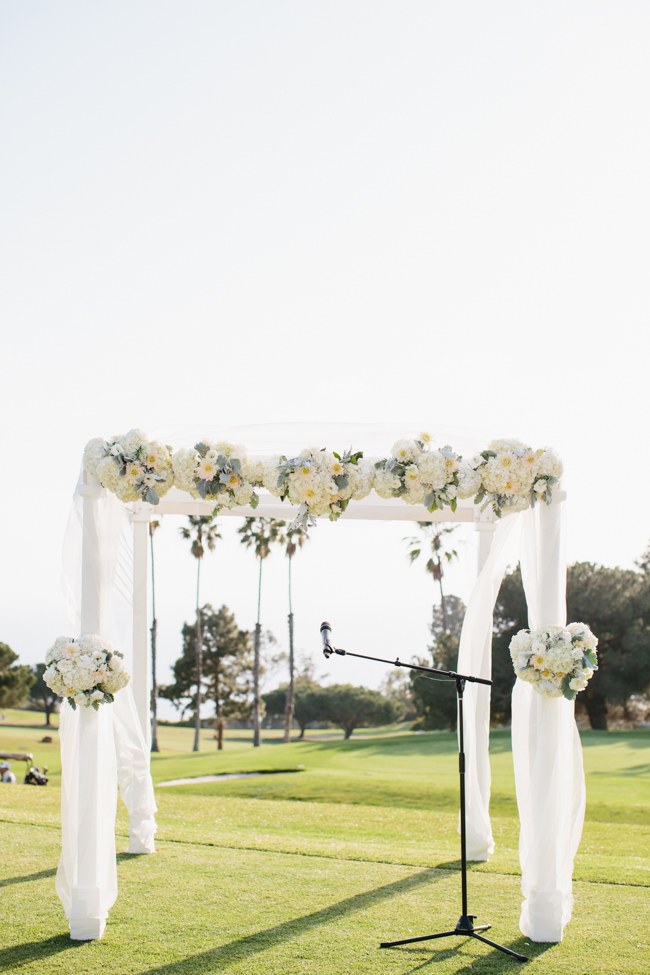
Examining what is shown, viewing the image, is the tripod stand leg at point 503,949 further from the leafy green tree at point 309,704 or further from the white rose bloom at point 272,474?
the leafy green tree at point 309,704

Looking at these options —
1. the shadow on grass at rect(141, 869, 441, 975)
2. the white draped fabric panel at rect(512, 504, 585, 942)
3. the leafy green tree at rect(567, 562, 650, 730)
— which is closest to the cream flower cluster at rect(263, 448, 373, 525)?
the white draped fabric panel at rect(512, 504, 585, 942)

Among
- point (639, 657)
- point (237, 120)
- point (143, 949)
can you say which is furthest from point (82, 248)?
point (639, 657)

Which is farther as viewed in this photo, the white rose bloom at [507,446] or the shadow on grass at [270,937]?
the white rose bloom at [507,446]

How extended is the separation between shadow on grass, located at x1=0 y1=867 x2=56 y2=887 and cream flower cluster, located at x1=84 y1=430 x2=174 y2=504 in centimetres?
323

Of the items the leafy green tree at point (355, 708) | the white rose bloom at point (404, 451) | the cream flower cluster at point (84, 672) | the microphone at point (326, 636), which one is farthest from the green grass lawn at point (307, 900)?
the leafy green tree at point (355, 708)

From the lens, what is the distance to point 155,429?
6.84 meters

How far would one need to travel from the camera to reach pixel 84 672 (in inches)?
231

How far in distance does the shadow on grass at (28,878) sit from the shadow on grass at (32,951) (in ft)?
4.89

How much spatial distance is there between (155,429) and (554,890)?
406 centimetres

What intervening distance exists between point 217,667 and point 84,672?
38733 mm

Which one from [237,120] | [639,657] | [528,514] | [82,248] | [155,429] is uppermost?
[237,120]

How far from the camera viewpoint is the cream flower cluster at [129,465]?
20.1ft

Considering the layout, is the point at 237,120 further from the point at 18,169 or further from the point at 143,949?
the point at 143,949

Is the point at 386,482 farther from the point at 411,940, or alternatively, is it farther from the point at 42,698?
the point at 42,698
